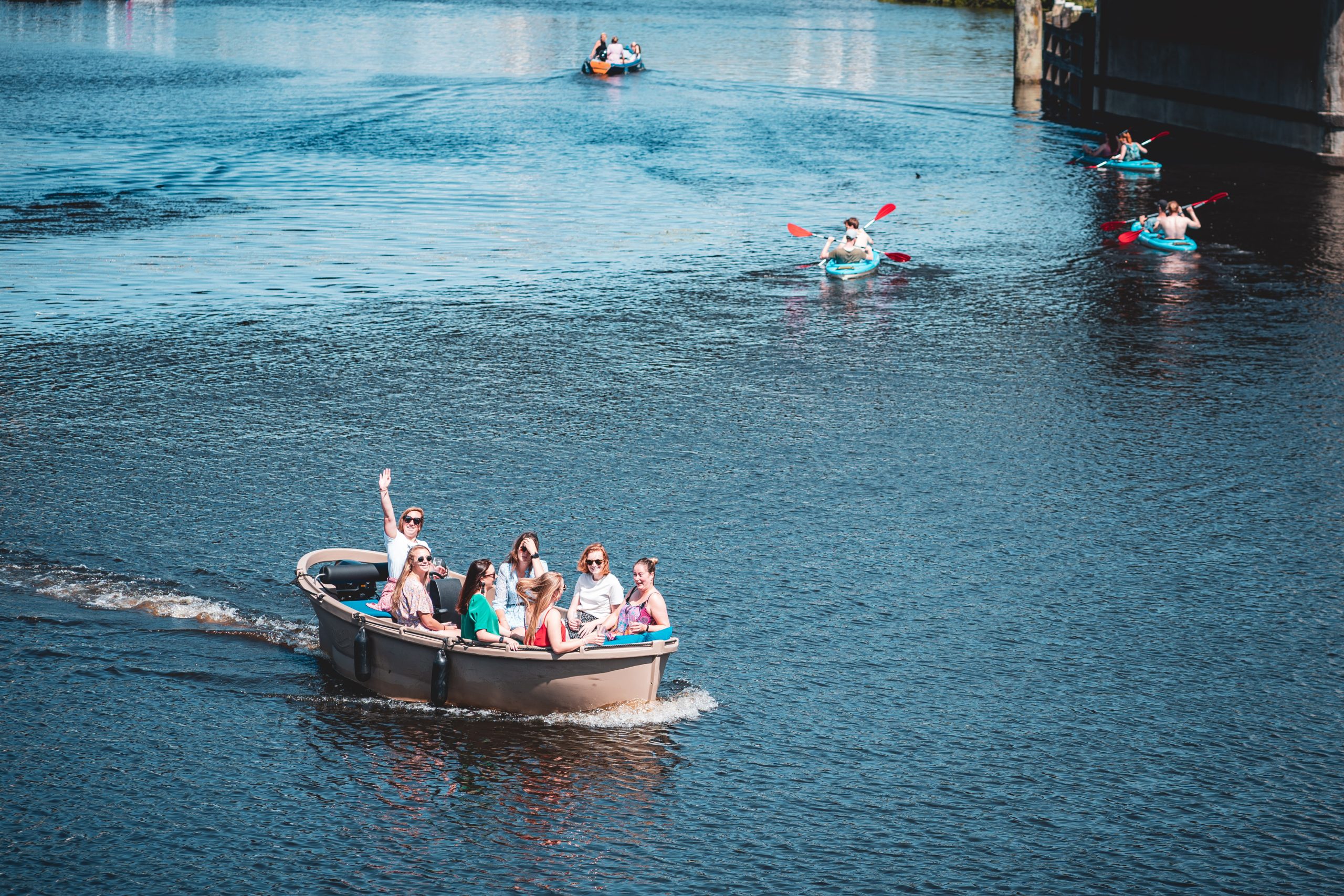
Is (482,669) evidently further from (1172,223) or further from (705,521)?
(1172,223)

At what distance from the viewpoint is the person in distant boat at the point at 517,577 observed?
1355cm

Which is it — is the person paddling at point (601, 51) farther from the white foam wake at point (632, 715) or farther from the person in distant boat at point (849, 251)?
the white foam wake at point (632, 715)

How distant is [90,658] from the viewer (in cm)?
1410

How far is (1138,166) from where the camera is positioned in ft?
148

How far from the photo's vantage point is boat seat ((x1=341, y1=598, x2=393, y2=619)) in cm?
1377

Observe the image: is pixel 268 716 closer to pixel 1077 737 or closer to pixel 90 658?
pixel 90 658

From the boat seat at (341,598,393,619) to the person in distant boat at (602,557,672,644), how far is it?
2201 mm

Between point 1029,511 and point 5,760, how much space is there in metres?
12.0

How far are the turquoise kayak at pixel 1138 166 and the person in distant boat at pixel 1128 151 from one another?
0.21m

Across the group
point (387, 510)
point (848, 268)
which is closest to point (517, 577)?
point (387, 510)

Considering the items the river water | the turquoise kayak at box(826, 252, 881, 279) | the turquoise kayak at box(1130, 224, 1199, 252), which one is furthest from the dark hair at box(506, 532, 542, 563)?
the turquoise kayak at box(1130, 224, 1199, 252)

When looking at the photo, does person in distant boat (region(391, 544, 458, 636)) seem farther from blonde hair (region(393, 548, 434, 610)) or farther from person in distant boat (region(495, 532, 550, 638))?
person in distant boat (region(495, 532, 550, 638))

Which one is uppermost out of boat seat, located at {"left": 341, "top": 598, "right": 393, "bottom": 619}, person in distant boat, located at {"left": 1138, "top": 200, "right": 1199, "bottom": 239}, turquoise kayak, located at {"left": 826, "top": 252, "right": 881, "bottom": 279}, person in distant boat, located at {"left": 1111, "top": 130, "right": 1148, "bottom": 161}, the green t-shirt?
person in distant boat, located at {"left": 1111, "top": 130, "right": 1148, "bottom": 161}

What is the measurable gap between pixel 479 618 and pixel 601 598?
115 centimetres
